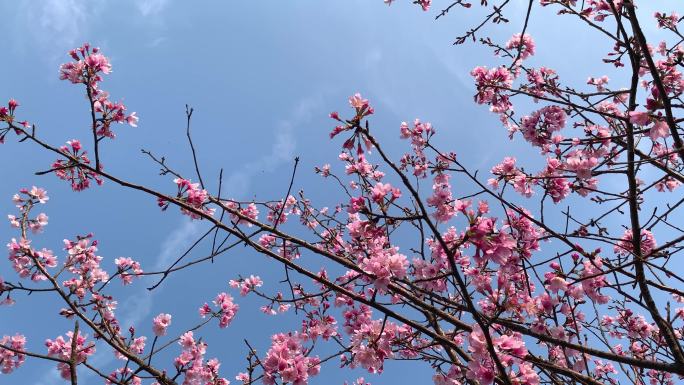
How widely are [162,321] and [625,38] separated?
6657 millimetres

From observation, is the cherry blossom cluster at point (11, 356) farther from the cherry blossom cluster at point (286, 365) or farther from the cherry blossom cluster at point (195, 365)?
the cherry blossom cluster at point (286, 365)

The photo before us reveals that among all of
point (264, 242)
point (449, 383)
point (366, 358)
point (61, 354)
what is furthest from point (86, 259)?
point (449, 383)

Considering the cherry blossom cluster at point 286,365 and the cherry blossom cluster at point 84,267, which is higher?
the cherry blossom cluster at point 84,267

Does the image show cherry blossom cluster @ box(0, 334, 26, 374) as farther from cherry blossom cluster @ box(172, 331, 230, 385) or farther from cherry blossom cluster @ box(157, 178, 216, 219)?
cherry blossom cluster @ box(157, 178, 216, 219)

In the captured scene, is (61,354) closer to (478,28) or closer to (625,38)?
(478,28)

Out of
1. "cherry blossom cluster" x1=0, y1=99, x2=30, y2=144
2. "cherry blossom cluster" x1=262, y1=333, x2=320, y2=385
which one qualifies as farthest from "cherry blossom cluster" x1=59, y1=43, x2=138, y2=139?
"cherry blossom cluster" x1=262, y1=333, x2=320, y2=385

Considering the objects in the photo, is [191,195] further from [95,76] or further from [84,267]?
[84,267]

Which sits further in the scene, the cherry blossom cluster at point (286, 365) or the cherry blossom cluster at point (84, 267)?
the cherry blossom cluster at point (84, 267)

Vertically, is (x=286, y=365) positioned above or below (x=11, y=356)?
below

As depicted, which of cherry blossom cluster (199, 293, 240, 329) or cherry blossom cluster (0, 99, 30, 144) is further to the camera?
cherry blossom cluster (199, 293, 240, 329)

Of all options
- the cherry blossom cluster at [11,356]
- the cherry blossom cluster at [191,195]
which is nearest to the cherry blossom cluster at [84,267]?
the cherry blossom cluster at [11,356]

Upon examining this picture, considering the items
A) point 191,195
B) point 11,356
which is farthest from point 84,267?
point 191,195

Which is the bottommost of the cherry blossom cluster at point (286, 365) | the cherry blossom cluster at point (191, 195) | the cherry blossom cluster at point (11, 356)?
the cherry blossom cluster at point (286, 365)

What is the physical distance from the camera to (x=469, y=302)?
90.8 inches
